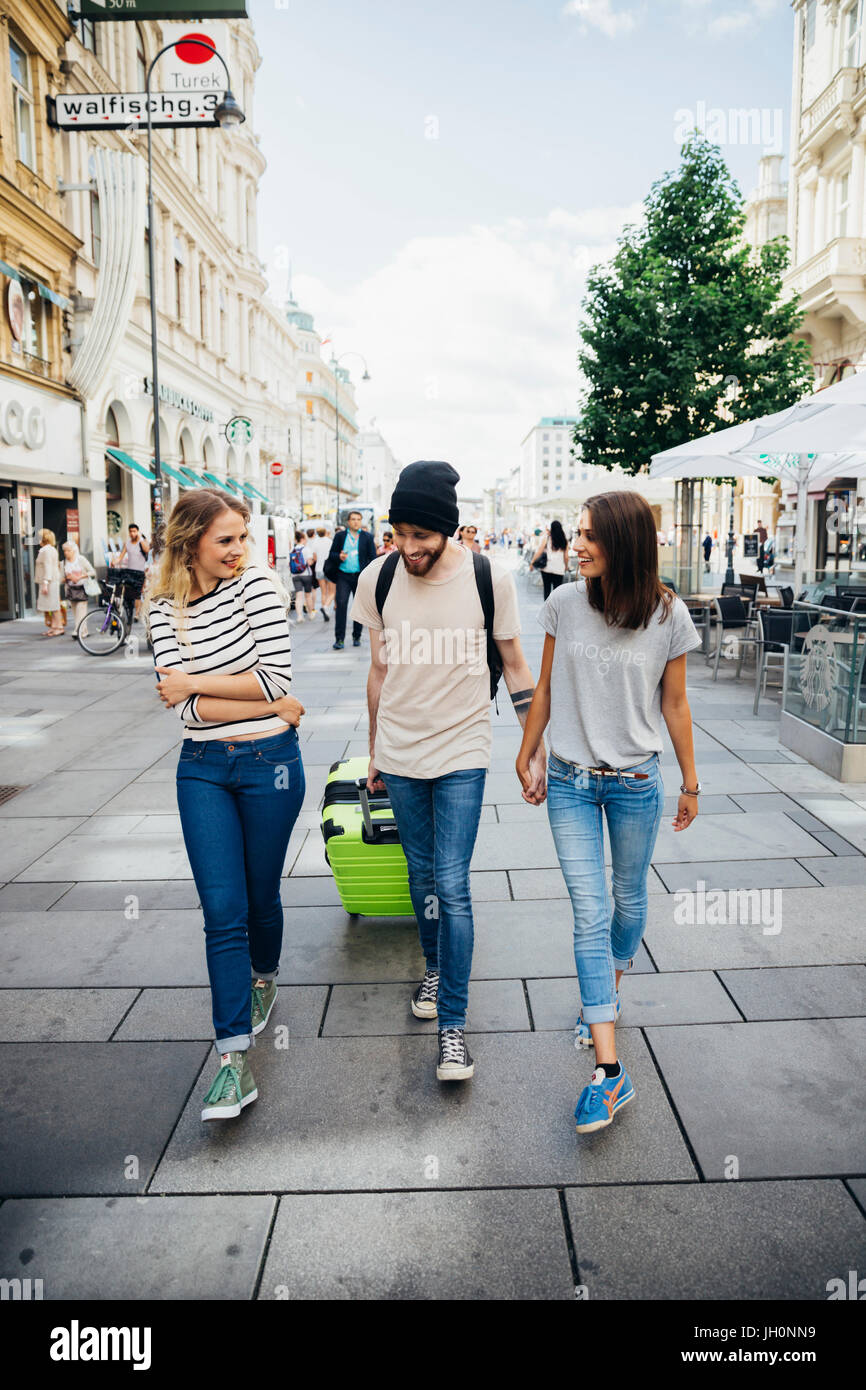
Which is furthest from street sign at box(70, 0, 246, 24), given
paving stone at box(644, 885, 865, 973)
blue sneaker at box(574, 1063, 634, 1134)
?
blue sneaker at box(574, 1063, 634, 1134)

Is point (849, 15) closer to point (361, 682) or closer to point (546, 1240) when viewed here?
point (361, 682)

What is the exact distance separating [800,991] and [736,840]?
1740 millimetres

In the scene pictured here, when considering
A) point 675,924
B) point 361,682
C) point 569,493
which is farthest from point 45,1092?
point 569,493

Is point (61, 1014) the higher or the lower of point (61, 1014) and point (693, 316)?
→ the lower

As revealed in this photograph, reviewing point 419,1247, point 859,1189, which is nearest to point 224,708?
point 419,1247

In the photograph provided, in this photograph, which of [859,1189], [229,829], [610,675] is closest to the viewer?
[859,1189]

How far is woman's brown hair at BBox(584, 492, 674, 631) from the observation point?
9.23ft

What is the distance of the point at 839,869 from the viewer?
4.88 metres

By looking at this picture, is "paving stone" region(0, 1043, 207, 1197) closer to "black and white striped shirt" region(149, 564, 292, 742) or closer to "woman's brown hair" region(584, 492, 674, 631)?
"black and white striped shirt" region(149, 564, 292, 742)

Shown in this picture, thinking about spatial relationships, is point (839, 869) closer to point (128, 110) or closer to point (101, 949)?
point (101, 949)

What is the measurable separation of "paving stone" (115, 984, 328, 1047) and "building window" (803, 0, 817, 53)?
3069 centimetres

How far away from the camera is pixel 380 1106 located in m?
2.98

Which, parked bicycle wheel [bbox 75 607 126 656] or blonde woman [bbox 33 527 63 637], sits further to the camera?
blonde woman [bbox 33 527 63 637]
